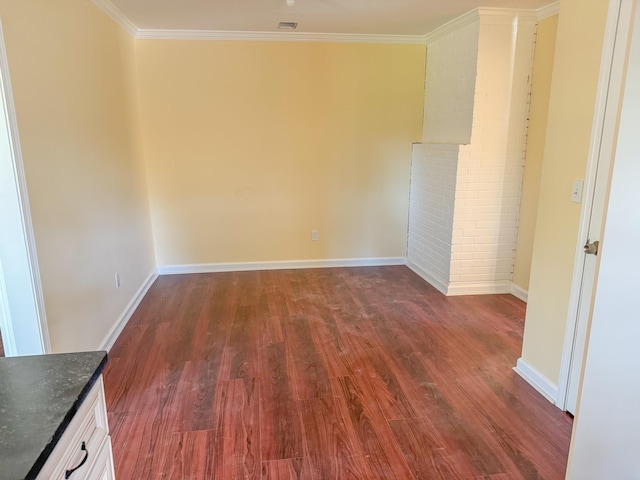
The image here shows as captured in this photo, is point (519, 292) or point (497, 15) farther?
point (519, 292)

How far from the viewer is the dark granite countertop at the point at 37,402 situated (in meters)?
0.81

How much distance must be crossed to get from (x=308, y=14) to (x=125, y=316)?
2.95 m

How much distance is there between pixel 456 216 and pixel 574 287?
5.77 ft

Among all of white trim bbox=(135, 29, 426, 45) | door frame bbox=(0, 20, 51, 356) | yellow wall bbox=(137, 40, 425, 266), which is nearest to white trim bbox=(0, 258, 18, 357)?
door frame bbox=(0, 20, 51, 356)

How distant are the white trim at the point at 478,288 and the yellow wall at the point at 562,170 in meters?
1.41

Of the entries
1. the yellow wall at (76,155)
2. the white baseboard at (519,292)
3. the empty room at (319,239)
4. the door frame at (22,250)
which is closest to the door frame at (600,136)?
the empty room at (319,239)

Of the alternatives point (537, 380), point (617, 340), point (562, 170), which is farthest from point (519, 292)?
point (617, 340)

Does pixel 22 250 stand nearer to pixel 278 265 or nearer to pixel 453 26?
pixel 278 265

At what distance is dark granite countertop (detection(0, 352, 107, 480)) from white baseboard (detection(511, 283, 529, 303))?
3.68 metres

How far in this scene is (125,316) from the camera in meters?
3.42

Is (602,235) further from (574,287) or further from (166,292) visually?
(166,292)

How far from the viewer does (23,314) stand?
1.95 metres

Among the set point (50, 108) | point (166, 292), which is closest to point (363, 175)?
point (166, 292)

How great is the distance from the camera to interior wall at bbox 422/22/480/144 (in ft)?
12.1
